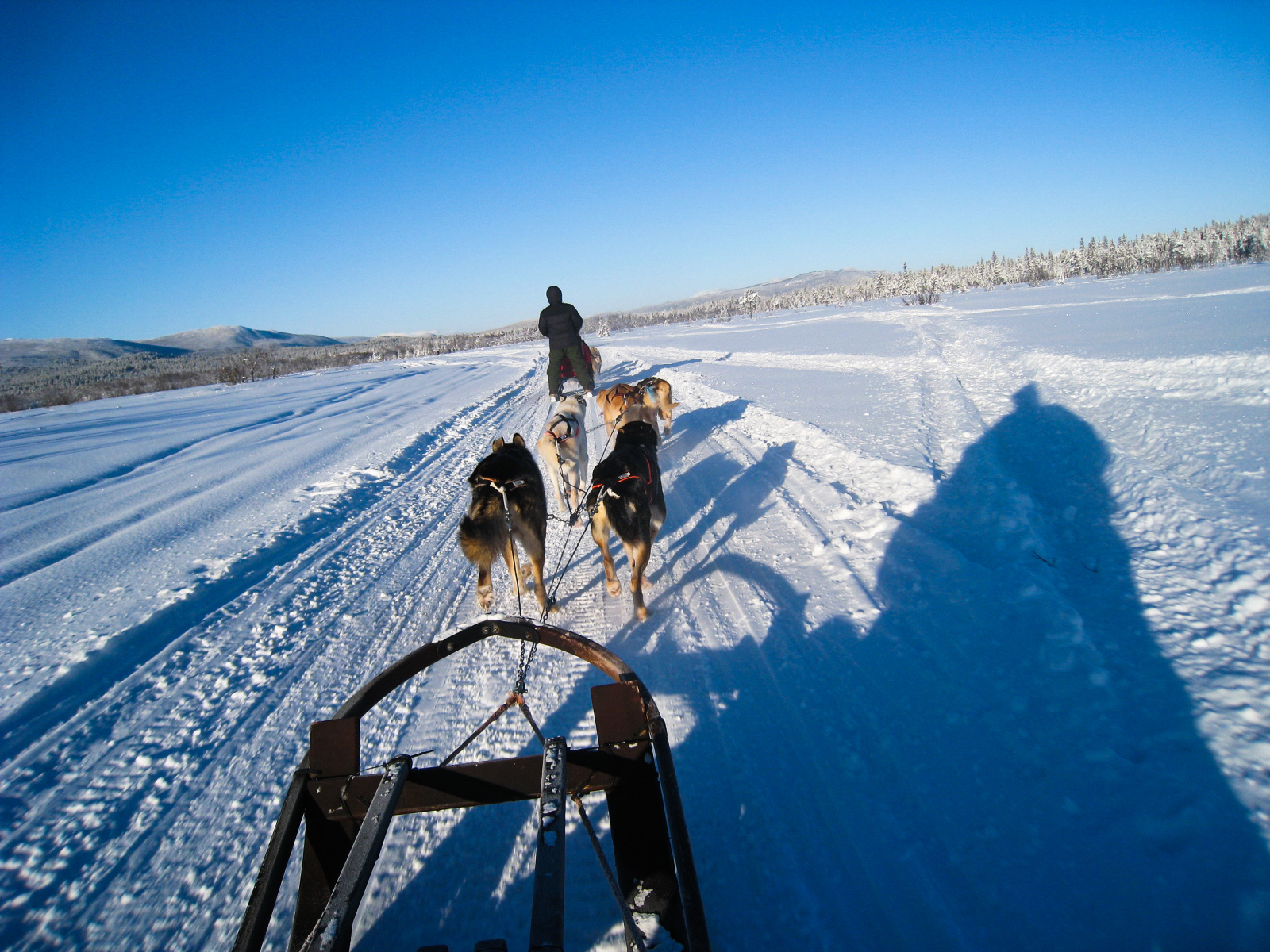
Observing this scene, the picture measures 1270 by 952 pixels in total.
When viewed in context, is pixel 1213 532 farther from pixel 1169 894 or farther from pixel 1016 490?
pixel 1169 894

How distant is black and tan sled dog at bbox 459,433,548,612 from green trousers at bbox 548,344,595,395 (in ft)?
23.9

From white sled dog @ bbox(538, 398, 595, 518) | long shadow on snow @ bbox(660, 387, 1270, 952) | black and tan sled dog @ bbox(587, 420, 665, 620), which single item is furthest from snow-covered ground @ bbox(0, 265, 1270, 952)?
white sled dog @ bbox(538, 398, 595, 518)

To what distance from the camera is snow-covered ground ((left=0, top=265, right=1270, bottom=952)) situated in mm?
1914

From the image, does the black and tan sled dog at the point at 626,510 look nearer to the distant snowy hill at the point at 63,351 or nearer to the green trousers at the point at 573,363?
the green trousers at the point at 573,363

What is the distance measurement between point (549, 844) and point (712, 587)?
2882 millimetres

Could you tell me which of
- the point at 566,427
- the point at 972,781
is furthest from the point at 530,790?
the point at 566,427

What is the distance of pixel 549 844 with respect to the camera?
4.68 ft

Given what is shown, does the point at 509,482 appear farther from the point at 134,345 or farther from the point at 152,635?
the point at 134,345

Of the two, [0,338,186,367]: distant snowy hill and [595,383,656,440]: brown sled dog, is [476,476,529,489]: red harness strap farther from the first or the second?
[0,338,186,367]: distant snowy hill

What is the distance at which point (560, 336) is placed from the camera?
36.3 ft

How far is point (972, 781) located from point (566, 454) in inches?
175

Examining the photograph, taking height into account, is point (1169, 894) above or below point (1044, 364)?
below

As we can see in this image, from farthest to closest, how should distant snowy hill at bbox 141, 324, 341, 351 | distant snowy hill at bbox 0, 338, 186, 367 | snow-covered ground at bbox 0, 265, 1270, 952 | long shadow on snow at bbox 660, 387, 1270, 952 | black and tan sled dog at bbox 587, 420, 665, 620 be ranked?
distant snowy hill at bbox 141, 324, 341, 351 < distant snowy hill at bbox 0, 338, 186, 367 < black and tan sled dog at bbox 587, 420, 665, 620 < snow-covered ground at bbox 0, 265, 1270, 952 < long shadow on snow at bbox 660, 387, 1270, 952

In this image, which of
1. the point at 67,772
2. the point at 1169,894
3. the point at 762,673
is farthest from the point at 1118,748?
the point at 67,772
